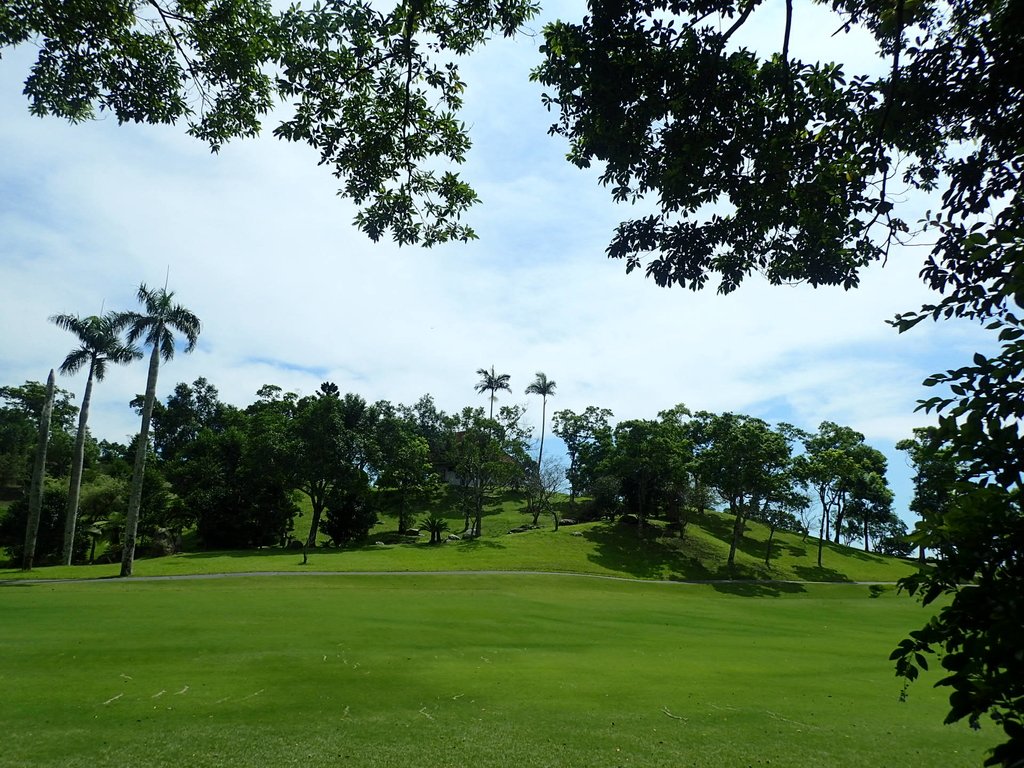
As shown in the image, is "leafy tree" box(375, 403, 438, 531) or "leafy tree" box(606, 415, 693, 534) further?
"leafy tree" box(375, 403, 438, 531)

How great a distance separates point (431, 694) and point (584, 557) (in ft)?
139

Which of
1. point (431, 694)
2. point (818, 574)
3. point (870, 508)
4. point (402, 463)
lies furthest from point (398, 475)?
point (870, 508)

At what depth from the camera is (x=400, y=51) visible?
832cm

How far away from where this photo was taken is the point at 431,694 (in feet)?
31.7

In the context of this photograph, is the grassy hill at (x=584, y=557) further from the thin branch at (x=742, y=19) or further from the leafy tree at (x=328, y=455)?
the thin branch at (x=742, y=19)

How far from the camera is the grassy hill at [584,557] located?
40312mm

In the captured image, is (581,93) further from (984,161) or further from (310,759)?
(310,759)

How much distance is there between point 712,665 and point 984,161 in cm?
1082

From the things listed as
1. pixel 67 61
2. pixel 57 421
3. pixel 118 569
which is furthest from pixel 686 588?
pixel 57 421

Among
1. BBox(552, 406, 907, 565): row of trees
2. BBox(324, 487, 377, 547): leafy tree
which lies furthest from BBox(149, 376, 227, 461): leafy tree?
BBox(552, 406, 907, 565): row of trees

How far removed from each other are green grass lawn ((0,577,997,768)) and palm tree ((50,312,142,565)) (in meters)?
25.4

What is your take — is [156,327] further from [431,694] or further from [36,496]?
[431,694]

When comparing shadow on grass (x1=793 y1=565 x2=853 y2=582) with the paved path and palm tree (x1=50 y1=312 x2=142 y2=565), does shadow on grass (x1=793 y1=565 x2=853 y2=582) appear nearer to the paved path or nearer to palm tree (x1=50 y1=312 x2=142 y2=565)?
the paved path

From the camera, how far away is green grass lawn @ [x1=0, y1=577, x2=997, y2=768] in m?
7.39
